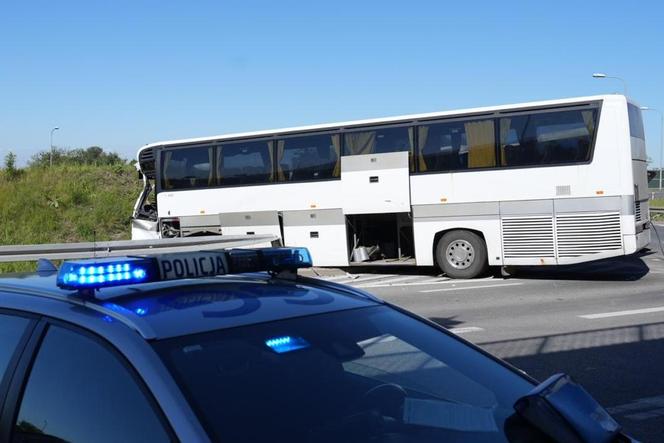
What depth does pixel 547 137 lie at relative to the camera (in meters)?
15.0

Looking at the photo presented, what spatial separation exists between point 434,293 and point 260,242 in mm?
4144

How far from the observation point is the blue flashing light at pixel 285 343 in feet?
8.06

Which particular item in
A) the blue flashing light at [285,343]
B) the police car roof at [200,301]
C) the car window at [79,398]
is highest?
the police car roof at [200,301]

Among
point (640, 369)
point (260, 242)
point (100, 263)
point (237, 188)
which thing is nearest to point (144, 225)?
point (237, 188)

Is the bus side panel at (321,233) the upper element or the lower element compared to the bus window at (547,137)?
lower

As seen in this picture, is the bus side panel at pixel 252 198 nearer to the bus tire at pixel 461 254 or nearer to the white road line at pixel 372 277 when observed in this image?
the white road line at pixel 372 277

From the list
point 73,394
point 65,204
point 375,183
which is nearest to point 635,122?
point 375,183

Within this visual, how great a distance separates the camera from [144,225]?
64.7ft

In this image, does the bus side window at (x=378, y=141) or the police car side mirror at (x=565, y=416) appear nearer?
the police car side mirror at (x=565, y=416)

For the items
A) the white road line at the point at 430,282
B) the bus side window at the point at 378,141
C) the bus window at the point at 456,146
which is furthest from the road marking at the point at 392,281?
the bus side window at the point at 378,141

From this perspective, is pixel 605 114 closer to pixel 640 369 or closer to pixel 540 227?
pixel 540 227

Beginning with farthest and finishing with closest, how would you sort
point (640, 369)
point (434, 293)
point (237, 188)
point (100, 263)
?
point (237, 188)
point (434, 293)
point (640, 369)
point (100, 263)

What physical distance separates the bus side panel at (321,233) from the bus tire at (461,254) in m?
2.25

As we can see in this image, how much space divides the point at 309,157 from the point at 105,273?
1477 cm
